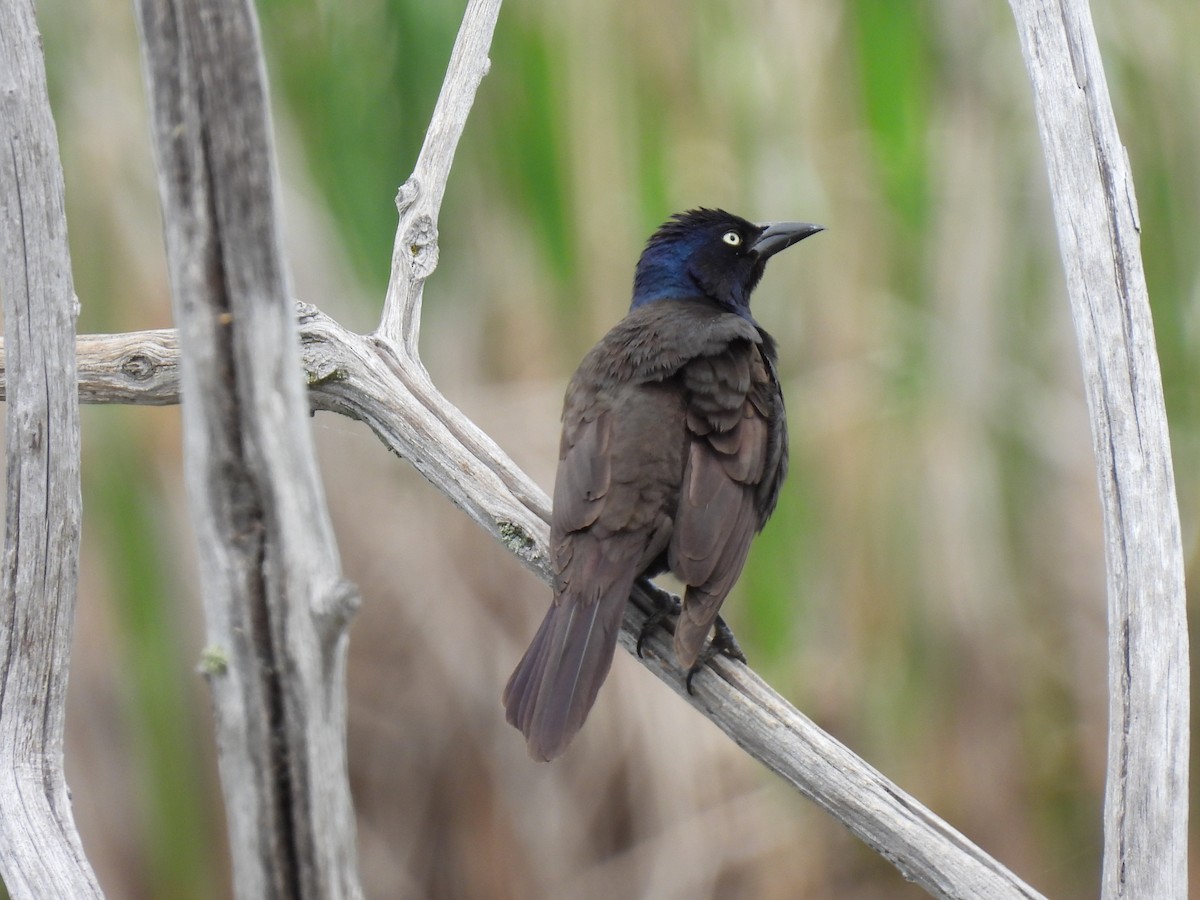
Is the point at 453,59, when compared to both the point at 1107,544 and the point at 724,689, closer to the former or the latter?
the point at 724,689

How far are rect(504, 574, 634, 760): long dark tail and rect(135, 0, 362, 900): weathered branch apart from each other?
113 centimetres

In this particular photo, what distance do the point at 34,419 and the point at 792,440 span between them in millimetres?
2903

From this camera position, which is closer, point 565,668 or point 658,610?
point 565,668

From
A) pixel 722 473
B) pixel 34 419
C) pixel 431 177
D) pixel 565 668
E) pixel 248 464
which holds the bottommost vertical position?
pixel 565 668

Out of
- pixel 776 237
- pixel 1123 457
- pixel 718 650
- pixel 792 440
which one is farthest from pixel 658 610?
pixel 792 440

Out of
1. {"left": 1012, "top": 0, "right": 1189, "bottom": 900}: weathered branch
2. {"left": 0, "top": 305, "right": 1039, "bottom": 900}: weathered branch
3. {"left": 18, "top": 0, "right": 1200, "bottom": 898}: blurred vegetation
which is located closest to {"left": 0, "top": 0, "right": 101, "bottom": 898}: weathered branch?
{"left": 0, "top": 305, "right": 1039, "bottom": 900}: weathered branch

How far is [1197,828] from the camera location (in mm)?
4594

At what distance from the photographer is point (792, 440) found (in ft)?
14.7

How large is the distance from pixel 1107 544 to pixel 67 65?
3.65 meters

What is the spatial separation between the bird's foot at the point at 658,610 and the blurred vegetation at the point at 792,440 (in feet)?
4.85

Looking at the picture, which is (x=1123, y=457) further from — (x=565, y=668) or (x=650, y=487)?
(x=565, y=668)

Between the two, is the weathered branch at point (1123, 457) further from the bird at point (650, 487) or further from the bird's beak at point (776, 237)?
the bird's beak at point (776, 237)

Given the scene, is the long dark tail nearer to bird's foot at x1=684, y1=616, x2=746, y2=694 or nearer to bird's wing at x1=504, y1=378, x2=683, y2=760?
bird's wing at x1=504, y1=378, x2=683, y2=760

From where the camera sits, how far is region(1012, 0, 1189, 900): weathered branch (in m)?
2.08
